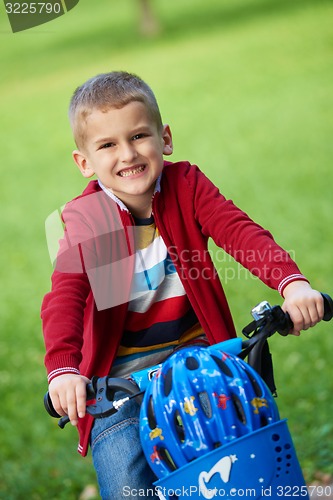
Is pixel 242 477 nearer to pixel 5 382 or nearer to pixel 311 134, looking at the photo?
pixel 5 382

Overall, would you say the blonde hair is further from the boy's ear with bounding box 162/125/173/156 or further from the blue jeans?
the blue jeans

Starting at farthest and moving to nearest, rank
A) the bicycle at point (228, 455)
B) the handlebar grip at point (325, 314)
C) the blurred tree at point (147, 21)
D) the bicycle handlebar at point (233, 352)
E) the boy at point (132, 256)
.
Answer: the blurred tree at point (147, 21), the boy at point (132, 256), the handlebar grip at point (325, 314), the bicycle handlebar at point (233, 352), the bicycle at point (228, 455)

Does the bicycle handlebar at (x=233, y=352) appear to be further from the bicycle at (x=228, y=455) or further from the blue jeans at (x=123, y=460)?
the blue jeans at (x=123, y=460)

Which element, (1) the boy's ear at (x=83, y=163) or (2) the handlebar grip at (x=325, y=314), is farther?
(1) the boy's ear at (x=83, y=163)

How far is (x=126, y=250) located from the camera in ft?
8.52

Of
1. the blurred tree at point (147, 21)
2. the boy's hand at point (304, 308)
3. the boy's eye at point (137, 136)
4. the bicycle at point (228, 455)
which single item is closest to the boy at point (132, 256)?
the boy's eye at point (137, 136)

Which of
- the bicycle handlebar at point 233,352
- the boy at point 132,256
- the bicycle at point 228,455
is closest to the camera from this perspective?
the bicycle at point 228,455

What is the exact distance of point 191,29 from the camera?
17.0 m

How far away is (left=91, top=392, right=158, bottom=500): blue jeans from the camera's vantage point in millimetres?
2375

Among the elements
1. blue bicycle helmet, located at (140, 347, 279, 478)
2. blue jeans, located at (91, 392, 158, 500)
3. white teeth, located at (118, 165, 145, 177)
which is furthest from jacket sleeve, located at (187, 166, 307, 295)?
blue jeans, located at (91, 392, 158, 500)

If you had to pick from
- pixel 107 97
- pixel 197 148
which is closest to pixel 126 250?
pixel 107 97

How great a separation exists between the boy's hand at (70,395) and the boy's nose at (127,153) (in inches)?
27.3

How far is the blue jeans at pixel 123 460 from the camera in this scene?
7.79 ft

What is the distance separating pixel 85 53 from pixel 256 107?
16.5 feet
